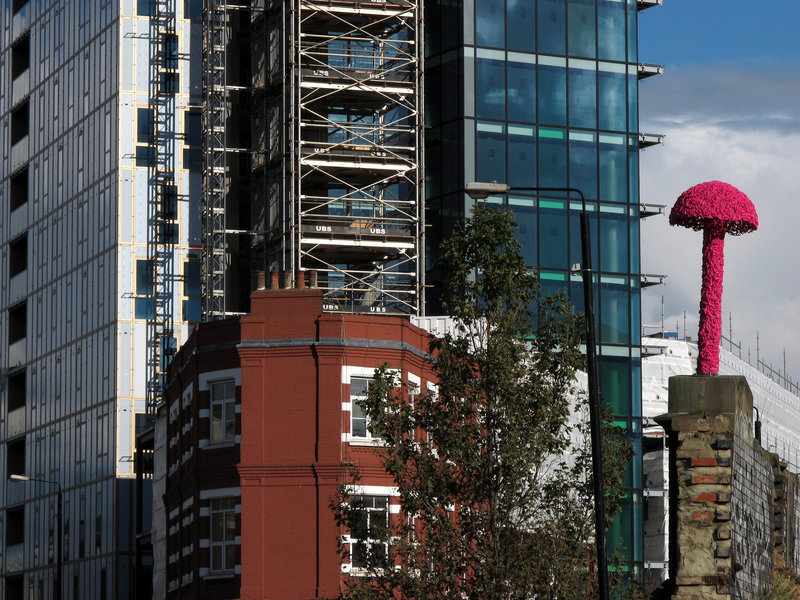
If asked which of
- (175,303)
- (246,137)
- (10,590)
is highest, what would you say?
(246,137)

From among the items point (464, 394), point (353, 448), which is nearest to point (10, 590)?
point (353, 448)

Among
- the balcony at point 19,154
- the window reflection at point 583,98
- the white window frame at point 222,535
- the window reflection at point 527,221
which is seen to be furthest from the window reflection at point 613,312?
the balcony at point 19,154

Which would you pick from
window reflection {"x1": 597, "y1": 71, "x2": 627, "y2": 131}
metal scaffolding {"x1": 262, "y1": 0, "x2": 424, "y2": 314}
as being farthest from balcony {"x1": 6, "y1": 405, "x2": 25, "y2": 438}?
window reflection {"x1": 597, "y1": 71, "x2": 627, "y2": 131}

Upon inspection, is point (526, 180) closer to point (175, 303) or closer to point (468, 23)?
point (468, 23)

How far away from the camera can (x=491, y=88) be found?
8738cm

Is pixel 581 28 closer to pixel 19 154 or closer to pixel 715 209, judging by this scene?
pixel 19 154

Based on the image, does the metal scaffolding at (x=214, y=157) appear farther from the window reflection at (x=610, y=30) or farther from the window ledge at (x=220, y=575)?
the window ledge at (x=220, y=575)

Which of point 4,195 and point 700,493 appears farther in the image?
point 4,195

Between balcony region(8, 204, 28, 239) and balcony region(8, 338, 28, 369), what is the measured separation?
22.4ft

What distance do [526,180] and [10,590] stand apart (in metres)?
44.6

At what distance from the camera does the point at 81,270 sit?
101625mm

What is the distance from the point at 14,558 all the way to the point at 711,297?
3166 inches

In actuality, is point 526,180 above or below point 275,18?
below

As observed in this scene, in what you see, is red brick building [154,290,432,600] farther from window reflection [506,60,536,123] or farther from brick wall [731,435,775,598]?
window reflection [506,60,536,123]
